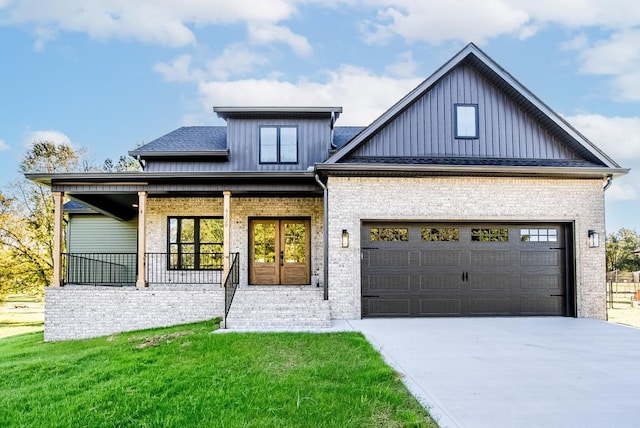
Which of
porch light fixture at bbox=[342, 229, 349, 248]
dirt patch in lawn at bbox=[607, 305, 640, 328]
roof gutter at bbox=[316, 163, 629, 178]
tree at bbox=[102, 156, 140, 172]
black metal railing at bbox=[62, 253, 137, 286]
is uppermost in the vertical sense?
tree at bbox=[102, 156, 140, 172]

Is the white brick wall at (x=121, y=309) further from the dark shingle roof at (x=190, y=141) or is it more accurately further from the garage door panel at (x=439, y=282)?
the garage door panel at (x=439, y=282)

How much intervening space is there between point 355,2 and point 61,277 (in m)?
14.8

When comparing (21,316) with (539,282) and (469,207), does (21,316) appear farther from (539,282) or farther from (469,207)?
(539,282)

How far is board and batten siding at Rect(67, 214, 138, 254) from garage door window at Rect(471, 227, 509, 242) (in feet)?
38.9

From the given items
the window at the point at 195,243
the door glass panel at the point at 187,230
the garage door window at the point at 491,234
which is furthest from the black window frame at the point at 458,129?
the door glass panel at the point at 187,230

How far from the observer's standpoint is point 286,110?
561 inches

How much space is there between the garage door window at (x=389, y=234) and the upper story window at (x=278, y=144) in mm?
Answer: 4326

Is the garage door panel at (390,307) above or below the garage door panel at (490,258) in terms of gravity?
below

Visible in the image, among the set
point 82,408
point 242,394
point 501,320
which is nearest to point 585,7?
point 501,320

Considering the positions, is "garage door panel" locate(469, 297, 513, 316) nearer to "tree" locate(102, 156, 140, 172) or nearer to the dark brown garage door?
the dark brown garage door

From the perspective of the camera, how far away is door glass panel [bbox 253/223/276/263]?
13750 mm

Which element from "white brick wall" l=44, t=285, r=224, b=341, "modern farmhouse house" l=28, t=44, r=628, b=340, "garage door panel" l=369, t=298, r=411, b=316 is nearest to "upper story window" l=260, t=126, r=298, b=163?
"modern farmhouse house" l=28, t=44, r=628, b=340

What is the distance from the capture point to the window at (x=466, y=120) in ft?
38.7

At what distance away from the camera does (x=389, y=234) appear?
1120 centimetres
